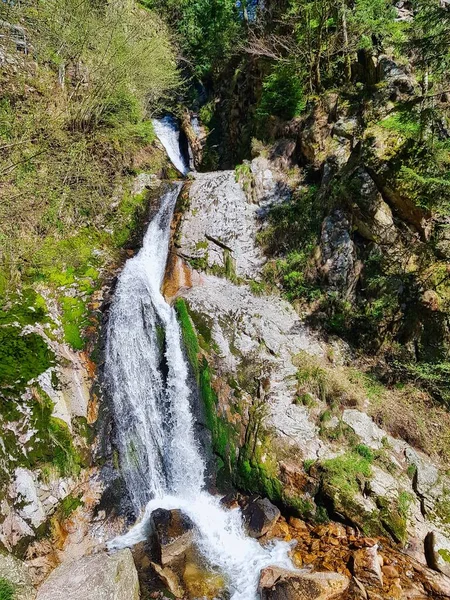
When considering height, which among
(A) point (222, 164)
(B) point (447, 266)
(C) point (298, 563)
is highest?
(A) point (222, 164)

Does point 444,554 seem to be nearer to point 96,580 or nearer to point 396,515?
point 396,515

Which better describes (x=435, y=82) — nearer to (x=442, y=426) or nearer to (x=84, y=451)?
(x=442, y=426)

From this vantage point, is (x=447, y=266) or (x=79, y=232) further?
(x=79, y=232)

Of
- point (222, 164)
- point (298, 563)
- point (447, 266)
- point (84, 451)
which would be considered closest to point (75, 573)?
point (84, 451)

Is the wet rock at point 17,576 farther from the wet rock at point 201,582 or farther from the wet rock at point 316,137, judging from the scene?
the wet rock at point 316,137

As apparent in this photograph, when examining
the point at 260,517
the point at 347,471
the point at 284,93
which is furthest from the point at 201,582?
the point at 284,93
